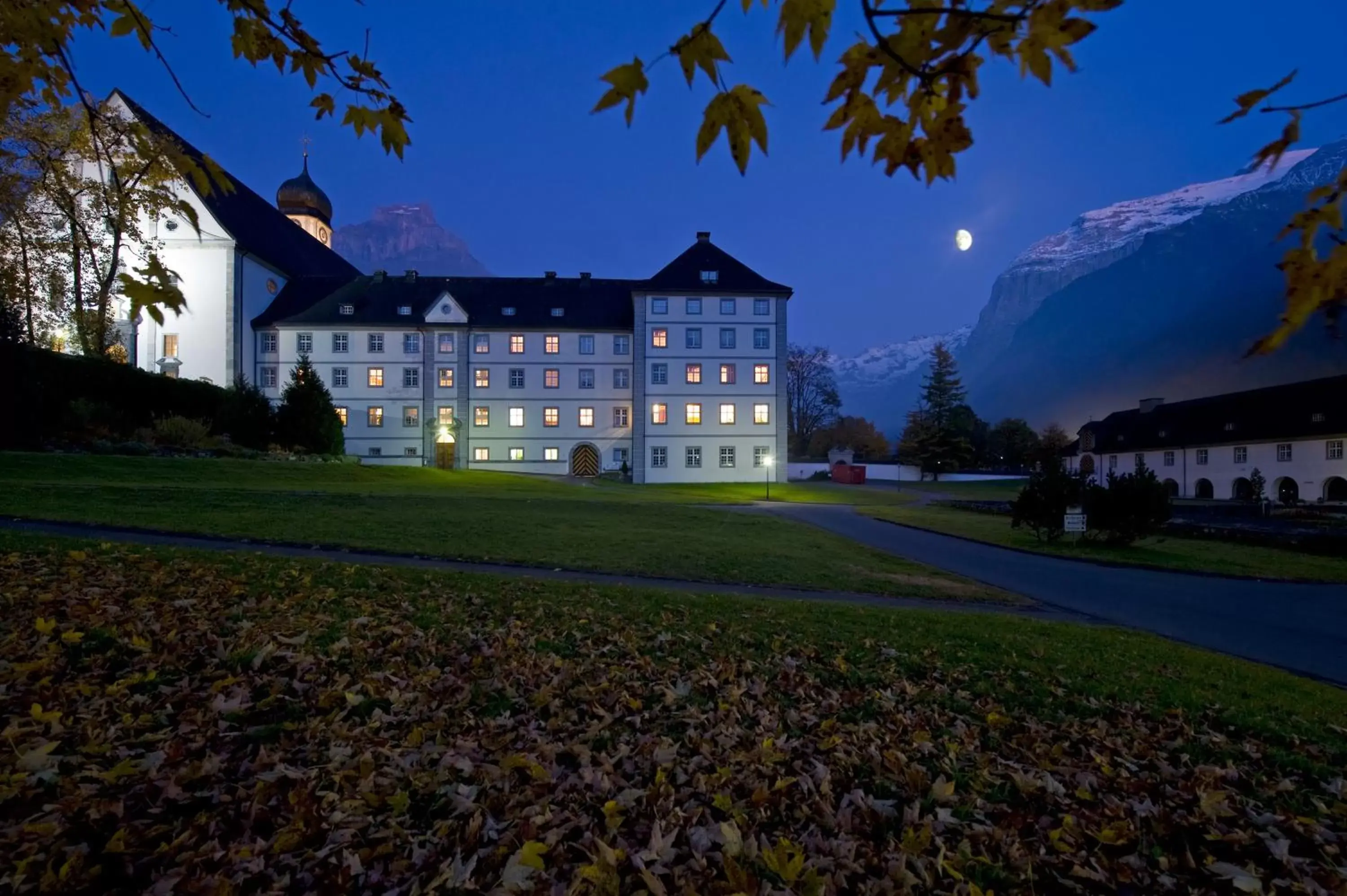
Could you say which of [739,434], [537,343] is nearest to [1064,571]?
[739,434]

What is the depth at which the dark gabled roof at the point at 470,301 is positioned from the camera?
165 feet

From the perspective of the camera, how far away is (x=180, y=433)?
28.7 metres

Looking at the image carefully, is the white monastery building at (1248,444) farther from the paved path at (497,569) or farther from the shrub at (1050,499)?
the paved path at (497,569)

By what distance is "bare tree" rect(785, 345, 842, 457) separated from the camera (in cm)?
7906

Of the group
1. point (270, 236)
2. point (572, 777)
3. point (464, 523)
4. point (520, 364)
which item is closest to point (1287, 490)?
point (520, 364)

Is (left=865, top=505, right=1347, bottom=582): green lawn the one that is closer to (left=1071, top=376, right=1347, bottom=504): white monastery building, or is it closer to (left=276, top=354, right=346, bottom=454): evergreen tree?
(left=1071, top=376, right=1347, bottom=504): white monastery building

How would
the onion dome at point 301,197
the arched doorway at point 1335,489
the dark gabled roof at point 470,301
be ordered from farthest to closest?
1. the onion dome at point 301,197
2. the dark gabled roof at point 470,301
3. the arched doorway at point 1335,489

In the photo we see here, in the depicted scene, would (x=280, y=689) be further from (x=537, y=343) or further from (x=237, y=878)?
(x=537, y=343)

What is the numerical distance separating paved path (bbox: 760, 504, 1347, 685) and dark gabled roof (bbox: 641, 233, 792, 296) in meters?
32.5

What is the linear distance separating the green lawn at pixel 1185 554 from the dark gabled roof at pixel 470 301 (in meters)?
33.2

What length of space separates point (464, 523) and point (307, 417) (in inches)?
939

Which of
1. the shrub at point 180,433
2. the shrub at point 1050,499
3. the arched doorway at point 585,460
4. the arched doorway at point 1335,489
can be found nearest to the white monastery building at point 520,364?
the arched doorway at point 585,460

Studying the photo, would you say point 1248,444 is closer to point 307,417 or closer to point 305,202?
point 307,417

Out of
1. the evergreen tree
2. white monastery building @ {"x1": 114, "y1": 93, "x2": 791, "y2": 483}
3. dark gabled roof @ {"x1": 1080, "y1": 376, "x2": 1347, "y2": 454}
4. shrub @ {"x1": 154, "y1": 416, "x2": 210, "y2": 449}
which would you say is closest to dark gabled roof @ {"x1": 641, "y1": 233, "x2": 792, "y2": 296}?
white monastery building @ {"x1": 114, "y1": 93, "x2": 791, "y2": 483}
